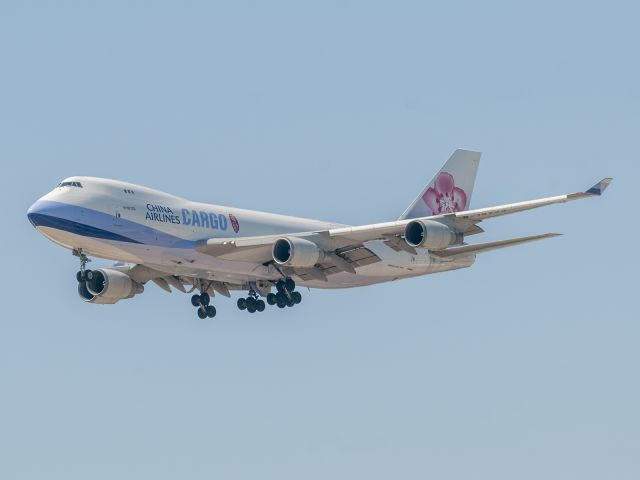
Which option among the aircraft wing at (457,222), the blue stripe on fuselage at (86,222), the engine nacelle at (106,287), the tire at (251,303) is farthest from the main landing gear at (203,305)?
the aircraft wing at (457,222)

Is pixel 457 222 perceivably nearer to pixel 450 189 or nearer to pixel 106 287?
pixel 450 189

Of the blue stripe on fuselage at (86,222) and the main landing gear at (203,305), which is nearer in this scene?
the blue stripe on fuselage at (86,222)

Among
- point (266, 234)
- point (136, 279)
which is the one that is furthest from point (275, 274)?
point (136, 279)

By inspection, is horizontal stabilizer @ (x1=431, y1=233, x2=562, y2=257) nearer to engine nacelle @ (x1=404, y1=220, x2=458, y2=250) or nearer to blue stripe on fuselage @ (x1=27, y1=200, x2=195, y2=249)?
engine nacelle @ (x1=404, y1=220, x2=458, y2=250)

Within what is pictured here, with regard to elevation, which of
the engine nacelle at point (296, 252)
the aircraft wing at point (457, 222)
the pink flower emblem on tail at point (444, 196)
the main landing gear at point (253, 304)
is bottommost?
the main landing gear at point (253, 304)

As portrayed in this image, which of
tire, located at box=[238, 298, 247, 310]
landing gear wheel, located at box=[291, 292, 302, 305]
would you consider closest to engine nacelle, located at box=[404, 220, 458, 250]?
landing gear wheel, located at box=[291, 292, 302, 305]

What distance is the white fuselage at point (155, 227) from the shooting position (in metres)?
63.8

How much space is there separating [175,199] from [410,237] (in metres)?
11.3

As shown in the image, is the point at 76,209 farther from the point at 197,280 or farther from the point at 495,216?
the point at 495,216

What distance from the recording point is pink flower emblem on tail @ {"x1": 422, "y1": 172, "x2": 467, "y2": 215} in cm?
7644

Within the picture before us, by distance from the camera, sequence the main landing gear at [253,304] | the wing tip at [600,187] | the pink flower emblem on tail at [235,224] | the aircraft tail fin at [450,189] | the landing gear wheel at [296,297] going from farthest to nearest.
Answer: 1. the aircraft tail fin at [450,189]
2. the main landing gear at [253,304]
3. the landing gear wheel at [296,297]
4. the pink flower emblem on tail at [235,224]
5. the wing tip at [600,187]

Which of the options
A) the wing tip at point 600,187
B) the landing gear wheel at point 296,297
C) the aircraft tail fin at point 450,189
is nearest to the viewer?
the wing tip at point 600,187

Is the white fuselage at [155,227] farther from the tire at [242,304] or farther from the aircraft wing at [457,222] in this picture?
the aircraft wing at [457,222]

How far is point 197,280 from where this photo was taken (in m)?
71.0
